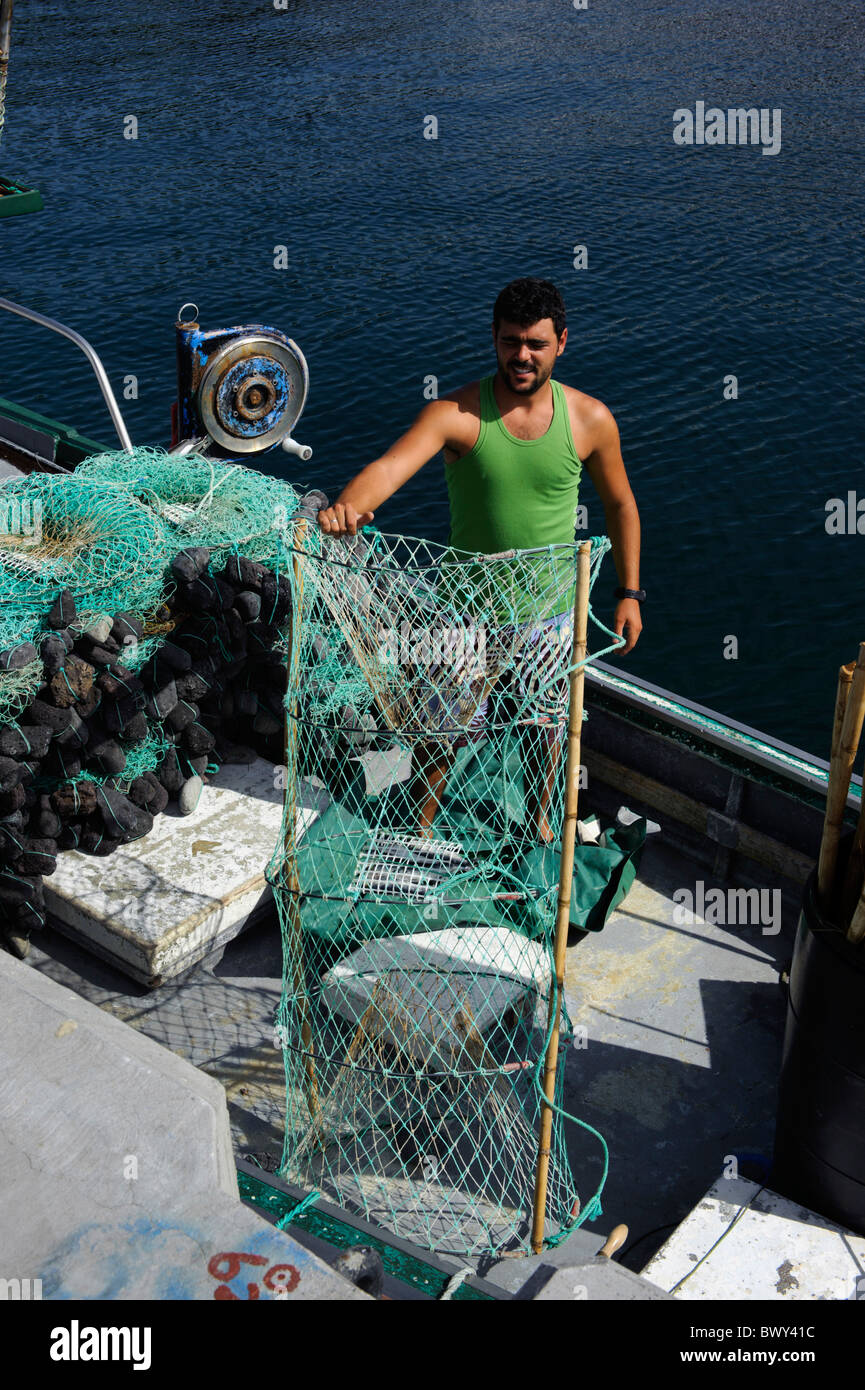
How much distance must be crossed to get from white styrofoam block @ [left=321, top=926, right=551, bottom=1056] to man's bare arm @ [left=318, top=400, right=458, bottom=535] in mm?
1565

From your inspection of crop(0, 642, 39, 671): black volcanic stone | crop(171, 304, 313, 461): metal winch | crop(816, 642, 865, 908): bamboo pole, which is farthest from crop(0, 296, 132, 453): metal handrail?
crop(816, 642, 865, 908): bamboo pole

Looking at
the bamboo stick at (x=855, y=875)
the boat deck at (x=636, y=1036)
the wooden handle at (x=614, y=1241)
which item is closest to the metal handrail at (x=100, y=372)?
the boat deck at (x=636, y=1036)

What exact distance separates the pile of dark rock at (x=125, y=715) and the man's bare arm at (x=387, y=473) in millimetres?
1352

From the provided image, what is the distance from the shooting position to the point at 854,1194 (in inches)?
146

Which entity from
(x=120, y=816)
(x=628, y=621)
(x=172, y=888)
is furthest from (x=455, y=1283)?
(x=120, y=816)

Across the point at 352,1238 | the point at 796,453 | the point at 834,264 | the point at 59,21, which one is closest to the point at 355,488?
the point at 352,1238

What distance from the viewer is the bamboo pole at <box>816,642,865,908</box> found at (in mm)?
3441

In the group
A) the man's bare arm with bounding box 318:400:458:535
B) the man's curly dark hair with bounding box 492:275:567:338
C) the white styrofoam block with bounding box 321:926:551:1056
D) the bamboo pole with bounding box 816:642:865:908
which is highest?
the man's curly dark hair with bounding box 492:275:567:338

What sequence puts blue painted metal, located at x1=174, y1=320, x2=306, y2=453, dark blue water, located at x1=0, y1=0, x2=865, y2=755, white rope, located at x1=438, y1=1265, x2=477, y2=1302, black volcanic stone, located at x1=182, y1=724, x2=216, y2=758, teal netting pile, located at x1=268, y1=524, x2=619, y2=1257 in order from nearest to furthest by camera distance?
white rope, located at x1=438, y1=1265, x2=477, y2=1302 < teal netting pile, located at x1=268, y1=524, x2=619, y2=1257 < black volcanic stone, located at x1=182, y1=724, x2=216, y2=758 < blue painted metal, located at x1=174, y1=320, x2=306, y2=453 < dark blue water, located at x1=0, y1=0, x2=865, y2=755

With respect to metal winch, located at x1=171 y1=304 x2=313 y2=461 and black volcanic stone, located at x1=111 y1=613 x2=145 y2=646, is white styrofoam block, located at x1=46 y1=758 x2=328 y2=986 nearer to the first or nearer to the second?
black volcanic stone, located at x1=111 y1=613 x2=145 y2=646

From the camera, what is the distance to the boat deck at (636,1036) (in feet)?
14.5

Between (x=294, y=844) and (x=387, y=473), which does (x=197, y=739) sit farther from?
(x=387, y=473)
